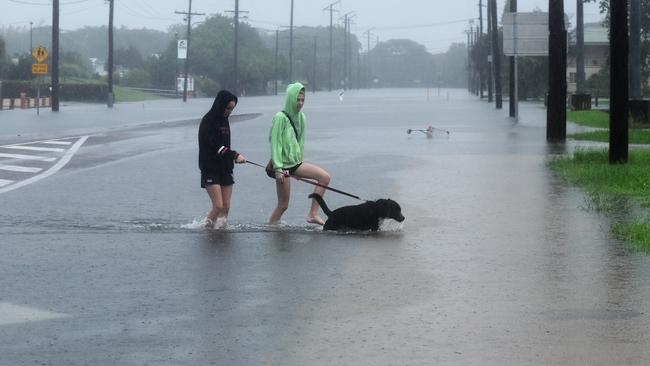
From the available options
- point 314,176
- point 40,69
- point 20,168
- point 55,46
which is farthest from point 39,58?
point 314,176

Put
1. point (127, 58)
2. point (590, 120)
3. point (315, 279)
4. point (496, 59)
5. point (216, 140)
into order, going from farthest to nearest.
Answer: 1. point (127, 58)
2. point (496, 59)
3. point (590, 120)
4. point (216, 140)
5. point (315, 279)

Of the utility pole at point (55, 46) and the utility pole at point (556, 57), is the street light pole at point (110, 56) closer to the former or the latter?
the utility pole at point (55, 46)

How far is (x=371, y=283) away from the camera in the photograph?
33.4ft

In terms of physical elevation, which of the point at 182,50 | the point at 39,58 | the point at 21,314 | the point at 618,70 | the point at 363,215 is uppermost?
the point at 182,50

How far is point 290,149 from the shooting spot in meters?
13.9

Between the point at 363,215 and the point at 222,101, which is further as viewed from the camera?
the point at 222,101

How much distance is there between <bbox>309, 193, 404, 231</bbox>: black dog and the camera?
1345cm

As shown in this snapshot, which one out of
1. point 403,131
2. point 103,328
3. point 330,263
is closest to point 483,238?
point 330,263

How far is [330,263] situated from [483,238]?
229 centimetres

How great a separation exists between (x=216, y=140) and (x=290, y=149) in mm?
736

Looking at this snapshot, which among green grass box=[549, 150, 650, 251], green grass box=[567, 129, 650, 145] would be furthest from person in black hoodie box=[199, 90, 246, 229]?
green grass box=[567, 129, 650, 145]

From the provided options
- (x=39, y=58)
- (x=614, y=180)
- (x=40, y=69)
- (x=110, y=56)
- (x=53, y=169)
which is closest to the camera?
(x=614, y=180)

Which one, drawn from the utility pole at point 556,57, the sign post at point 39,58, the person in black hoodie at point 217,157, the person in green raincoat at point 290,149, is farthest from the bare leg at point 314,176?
the sign post at point 39,58

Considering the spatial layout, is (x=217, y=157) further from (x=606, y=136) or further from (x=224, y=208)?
(x=606, y=136)
